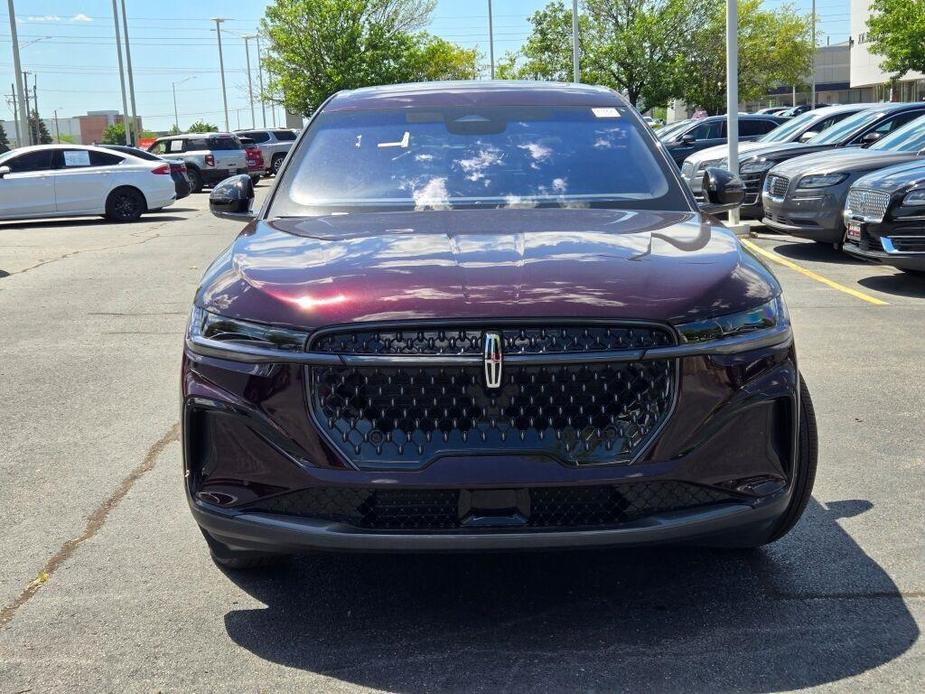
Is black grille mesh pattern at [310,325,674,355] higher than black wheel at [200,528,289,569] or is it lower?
higher

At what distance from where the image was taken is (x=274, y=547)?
3.26 m

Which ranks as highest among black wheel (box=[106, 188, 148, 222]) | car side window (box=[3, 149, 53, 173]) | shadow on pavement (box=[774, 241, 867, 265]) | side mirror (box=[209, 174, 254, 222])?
side mirror (box=[209, 174, 254, 222])

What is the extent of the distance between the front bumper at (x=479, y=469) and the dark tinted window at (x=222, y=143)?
31.9 m

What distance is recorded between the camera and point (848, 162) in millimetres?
12648

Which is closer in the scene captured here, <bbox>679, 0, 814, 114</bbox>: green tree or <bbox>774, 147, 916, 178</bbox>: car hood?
<bbox>774, 147, 916, 178</bbox>: car hood

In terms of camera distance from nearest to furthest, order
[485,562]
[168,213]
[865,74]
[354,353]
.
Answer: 1. [354,353]
2. [485,562]
3. [168,213]
4. [865,74]

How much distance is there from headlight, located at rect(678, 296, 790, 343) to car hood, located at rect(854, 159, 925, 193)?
752 centimetres

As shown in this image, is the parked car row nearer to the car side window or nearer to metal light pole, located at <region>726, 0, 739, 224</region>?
metal light pole, located at <region>726, 0, 739, 224</region>

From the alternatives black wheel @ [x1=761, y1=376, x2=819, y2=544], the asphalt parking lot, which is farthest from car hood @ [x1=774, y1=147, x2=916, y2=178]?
black wheel @ [x1=761, y1=376, x2=819, y2=544]

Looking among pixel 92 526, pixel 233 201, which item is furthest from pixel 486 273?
pixel 233 201

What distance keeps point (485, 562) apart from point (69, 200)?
1973cm

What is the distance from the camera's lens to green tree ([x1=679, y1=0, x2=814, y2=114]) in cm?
5119

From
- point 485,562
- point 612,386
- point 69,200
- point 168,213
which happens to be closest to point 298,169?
point 485,562

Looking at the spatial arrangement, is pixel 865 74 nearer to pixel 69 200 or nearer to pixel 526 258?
pixel 69 200
